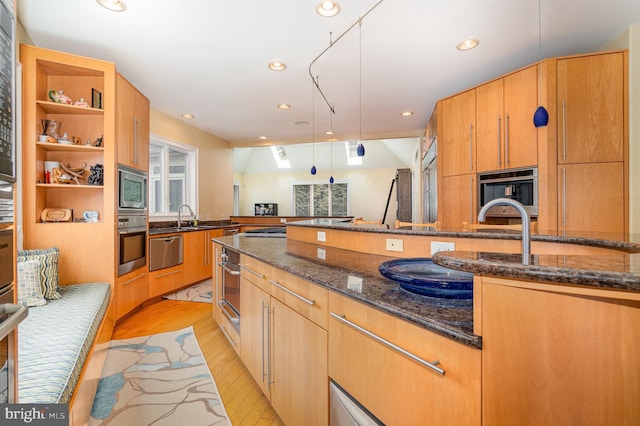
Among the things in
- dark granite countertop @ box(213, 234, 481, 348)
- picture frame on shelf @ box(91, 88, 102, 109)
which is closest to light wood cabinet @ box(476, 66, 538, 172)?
dark granite countertop @ box(213, 234, 481, 348)

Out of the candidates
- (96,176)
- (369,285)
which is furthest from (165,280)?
(369,285)

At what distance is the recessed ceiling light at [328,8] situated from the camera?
1.98 meters

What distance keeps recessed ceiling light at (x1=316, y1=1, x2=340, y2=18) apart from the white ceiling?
0.06m

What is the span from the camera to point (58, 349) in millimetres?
1231

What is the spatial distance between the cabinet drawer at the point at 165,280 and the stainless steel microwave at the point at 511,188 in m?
3.84

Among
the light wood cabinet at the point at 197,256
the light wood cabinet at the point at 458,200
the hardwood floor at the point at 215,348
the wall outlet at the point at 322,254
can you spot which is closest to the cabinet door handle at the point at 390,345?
the wall outlet at the point at 322,254

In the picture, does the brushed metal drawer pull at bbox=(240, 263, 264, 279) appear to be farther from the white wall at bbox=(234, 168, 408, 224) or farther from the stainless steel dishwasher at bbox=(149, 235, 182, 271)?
the white wall at bbox=(234, 168, 408, 224)

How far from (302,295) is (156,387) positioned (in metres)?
1.34

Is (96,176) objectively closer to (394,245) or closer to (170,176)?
(170,176)

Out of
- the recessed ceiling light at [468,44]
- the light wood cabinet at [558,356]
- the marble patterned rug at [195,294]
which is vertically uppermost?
the recessed ceiling light at [468,44]

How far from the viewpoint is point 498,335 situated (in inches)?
24.0

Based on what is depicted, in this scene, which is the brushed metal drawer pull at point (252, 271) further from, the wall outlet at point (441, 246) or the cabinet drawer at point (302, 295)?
the wall outlet at point (441, 246)

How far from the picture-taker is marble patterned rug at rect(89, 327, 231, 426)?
1.58 metres

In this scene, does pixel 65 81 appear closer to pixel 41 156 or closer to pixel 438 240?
pixel 41 156
